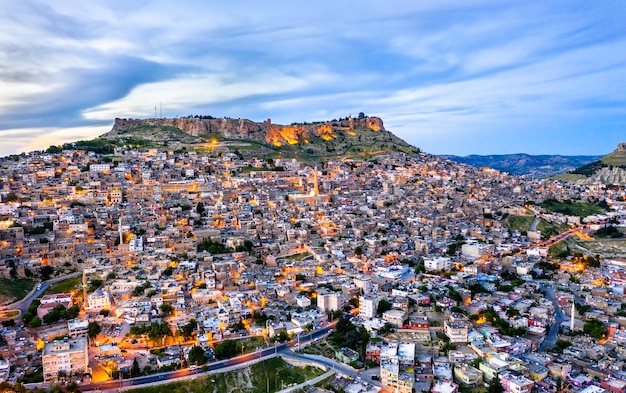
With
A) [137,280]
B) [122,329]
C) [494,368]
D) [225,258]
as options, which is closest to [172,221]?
[225,258]

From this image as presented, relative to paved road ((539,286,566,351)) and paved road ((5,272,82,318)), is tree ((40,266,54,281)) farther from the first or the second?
paved road ((539,286,566,351))

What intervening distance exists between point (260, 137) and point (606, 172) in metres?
55.0

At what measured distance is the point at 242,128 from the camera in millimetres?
71250

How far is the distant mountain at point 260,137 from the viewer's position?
64.6m

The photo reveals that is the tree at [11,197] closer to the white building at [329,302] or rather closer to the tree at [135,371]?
the tree at [135,371]

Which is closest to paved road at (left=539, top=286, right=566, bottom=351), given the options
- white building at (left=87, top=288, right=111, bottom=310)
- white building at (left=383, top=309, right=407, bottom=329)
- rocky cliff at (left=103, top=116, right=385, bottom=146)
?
white building at (left=383, top=309, right=407, bottom=329)

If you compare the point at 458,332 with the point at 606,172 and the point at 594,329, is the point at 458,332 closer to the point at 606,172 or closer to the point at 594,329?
the point at 594,329

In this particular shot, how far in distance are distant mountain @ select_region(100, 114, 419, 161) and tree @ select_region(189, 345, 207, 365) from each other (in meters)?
45.3

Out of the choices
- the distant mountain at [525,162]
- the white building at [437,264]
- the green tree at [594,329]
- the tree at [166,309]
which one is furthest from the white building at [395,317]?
the distant mountain at [525,162]

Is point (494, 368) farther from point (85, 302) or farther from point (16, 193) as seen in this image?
point (16, 193)

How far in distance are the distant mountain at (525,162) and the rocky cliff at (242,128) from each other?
287 feet

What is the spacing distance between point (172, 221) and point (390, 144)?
4808cm

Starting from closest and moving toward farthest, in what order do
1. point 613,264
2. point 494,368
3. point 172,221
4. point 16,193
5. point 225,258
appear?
point 494,368 < point 225,258 < point 613,264 < point 172,221 < point 16,193

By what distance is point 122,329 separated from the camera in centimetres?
1961
